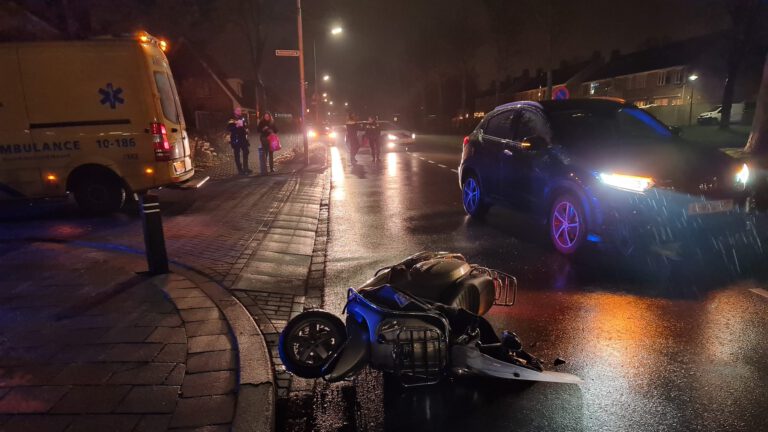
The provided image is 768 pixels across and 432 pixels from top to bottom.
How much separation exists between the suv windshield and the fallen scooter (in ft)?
12.7

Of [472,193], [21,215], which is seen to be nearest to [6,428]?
[472,193]

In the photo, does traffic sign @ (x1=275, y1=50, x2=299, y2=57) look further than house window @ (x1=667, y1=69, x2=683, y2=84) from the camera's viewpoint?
No

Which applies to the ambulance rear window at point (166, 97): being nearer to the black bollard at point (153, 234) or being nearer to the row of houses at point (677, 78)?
the black bollard at point (153, 234)

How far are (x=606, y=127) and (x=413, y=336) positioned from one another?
5098mm

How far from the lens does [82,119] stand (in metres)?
8.76

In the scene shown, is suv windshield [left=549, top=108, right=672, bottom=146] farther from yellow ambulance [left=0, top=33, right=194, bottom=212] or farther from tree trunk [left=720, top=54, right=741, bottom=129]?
tree trunk [left=720, top=54, right=741, bottom=129]

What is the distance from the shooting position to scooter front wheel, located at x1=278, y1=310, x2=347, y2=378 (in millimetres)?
3389

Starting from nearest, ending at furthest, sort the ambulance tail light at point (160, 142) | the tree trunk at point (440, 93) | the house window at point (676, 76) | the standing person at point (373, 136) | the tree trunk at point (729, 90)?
the ambulance tail light at point (160, 142), the standing person at point (373, 136), the tree trunk at point (729, 90), the house window at point (676, 76), the tree trunk at point (440, 93)

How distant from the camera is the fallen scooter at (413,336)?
3168 mm

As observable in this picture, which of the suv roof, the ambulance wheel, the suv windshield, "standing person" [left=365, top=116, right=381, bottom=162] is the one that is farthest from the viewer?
"standing person" [left=365, top=116, right=381, bottom=162]

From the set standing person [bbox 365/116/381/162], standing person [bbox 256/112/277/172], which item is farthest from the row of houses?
standing person [bbox 256/112/277/172]

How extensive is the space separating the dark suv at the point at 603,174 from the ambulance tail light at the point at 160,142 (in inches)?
225

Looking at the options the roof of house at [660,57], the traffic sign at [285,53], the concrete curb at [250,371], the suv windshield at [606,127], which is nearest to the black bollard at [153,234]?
the concrete curb at [250,371]

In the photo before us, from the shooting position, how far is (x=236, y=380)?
3422 millimetres
